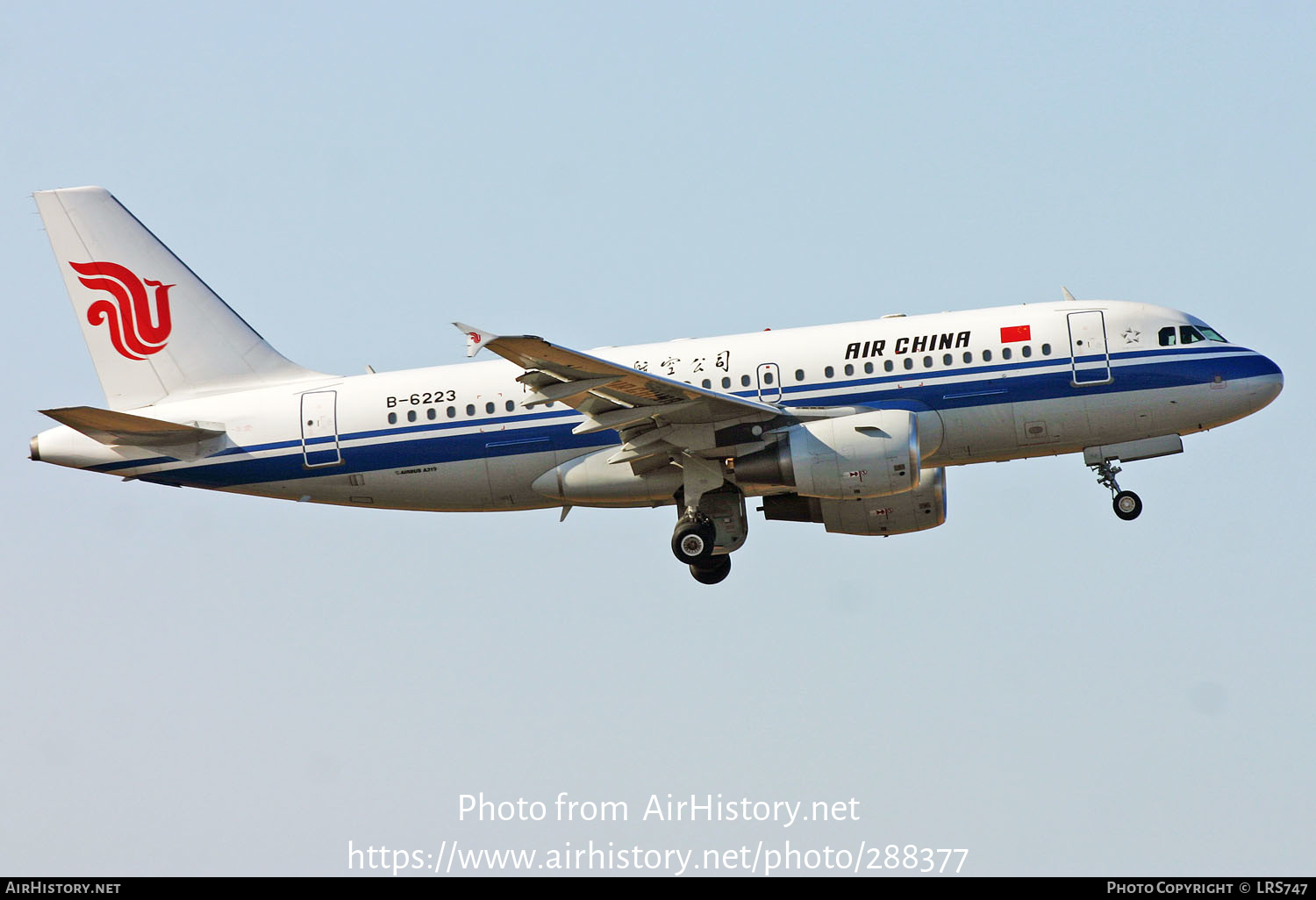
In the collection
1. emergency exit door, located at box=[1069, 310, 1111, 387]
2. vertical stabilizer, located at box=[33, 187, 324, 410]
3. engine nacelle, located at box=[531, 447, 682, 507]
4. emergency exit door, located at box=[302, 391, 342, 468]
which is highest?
vertical stabilizer, located at box=[33, 187, 324, 410]

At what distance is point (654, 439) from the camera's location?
33625 mm

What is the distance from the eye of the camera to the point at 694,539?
113 ft

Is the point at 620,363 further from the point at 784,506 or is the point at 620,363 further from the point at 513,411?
the point at 784,506

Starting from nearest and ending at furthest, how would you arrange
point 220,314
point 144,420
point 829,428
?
point 829,428
point 144,420
point 220,314

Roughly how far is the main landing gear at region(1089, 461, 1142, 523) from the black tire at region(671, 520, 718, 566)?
8167mm

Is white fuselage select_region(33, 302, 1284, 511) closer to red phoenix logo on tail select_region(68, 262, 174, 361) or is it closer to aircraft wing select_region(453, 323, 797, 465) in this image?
aircraft wing select_region(453, 323, 797, 465)

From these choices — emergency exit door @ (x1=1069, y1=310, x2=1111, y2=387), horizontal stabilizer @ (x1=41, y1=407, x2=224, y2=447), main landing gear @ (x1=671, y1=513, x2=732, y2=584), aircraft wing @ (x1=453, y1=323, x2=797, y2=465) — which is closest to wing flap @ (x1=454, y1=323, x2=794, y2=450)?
aircraft wing @ (x1=453, y1=323, x2=797, y2=465)

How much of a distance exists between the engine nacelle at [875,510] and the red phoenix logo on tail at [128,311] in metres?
14.5

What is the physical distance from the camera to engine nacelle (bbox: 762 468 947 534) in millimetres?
36812

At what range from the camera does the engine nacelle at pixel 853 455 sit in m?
32.5

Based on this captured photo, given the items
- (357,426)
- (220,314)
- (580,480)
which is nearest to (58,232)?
(220,314)

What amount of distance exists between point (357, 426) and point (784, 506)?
31.4 ft

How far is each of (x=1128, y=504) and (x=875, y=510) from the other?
5.49 metres

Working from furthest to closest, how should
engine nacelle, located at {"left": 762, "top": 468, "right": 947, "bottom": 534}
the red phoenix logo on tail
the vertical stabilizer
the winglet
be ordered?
1. the red phoenix logo on tail
2. the vertical stabilizer
3. engine nacelle, located at {"left": 762, "top": 468, "right": 947, "bottom": 534}
4. the winglet
